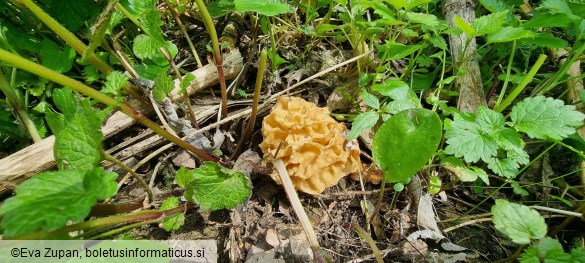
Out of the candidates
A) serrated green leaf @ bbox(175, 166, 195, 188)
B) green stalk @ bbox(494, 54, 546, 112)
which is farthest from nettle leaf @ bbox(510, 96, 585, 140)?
serrated green leaf @ bbox(175, 166, 195, 188)

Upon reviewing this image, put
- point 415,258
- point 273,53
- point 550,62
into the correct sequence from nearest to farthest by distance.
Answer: point 415,258 → point 273,53 → point 550,62

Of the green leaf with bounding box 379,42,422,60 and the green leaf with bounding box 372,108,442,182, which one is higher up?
the green leaf with bounding box 379,42,422,60

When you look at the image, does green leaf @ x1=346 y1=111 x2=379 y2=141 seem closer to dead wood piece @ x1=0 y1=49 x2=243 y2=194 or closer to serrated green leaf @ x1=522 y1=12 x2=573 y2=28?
serrated green leaf @ x1=522 y1=12 x2=573 y2=28

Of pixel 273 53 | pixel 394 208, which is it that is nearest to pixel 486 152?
pixel 394 208

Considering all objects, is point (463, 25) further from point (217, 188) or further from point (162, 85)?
point (162, 85)

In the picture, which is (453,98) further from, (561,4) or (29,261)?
(29,261)

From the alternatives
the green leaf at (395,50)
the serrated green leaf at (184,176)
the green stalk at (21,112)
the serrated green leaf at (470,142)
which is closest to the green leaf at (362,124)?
the serrated green leaf at (470,142)

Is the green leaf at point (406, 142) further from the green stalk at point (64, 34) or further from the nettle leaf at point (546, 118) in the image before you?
the green stalk at point (64, 34)
